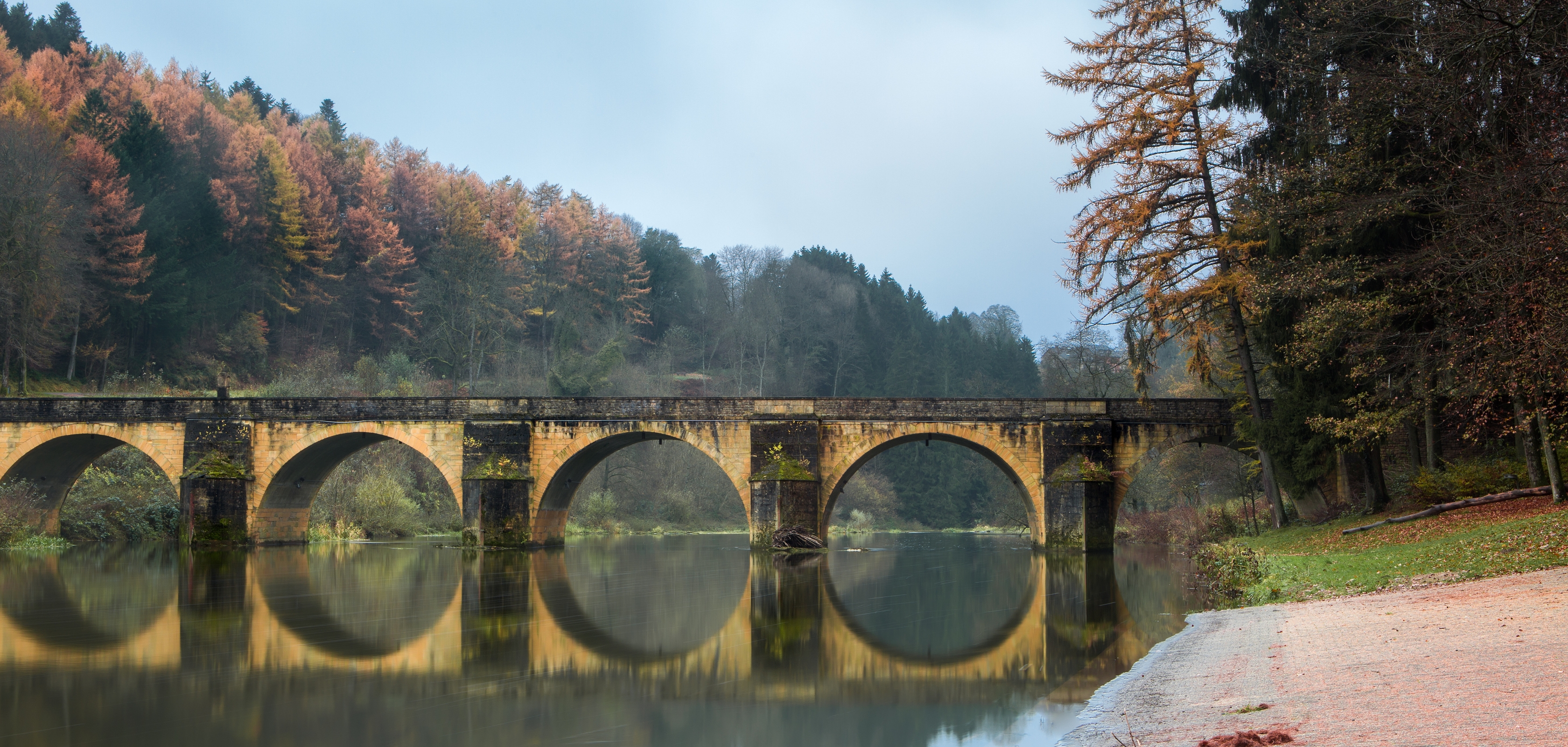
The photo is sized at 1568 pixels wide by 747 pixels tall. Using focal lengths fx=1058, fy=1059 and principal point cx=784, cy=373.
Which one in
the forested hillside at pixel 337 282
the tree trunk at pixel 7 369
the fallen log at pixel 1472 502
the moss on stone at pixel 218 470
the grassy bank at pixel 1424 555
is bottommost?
the grassy bank at pixel 1424 555

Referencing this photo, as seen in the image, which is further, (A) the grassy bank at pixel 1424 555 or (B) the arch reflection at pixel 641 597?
(B) the arch reflection at pixel 641 597

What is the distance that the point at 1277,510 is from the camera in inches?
835

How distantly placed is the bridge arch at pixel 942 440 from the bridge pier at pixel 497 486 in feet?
25.0

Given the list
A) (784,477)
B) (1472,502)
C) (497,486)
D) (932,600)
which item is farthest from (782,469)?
(1472,502)

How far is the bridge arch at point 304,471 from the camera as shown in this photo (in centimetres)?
2758

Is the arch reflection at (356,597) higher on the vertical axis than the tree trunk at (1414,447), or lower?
lower

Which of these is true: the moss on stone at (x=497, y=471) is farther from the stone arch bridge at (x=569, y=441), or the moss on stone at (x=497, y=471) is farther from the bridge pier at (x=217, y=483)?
the bridge pier at (x=217, y=483)

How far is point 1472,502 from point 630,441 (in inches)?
742

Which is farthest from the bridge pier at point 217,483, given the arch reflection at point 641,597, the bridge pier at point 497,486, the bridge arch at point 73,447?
the arch reflection at point 641,597

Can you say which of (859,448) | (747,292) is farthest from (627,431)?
(747,292)

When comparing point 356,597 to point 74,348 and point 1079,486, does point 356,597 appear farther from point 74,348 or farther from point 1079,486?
point 74,348

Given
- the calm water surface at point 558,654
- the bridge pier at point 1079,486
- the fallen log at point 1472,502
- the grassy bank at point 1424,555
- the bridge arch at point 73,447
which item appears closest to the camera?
the calm water surface at point 558,654

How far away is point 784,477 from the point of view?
84.5 ft

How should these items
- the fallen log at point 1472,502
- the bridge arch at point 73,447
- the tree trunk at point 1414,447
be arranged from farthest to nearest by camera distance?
the bridge arch at point 73,447
the tree trunk at point 1414,447
the fallen log at point 1472,502
